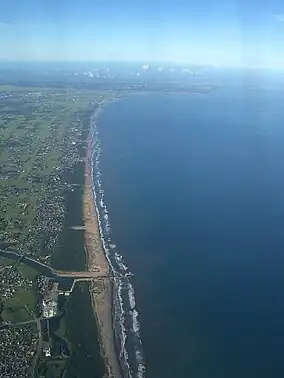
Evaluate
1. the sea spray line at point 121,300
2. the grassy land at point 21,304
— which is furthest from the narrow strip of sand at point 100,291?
the grassy land at point 21,304

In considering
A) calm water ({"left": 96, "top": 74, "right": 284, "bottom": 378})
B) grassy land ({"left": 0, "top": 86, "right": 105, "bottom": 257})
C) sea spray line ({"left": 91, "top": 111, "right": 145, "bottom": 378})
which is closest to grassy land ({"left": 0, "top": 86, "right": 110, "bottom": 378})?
grassy land ({"left": 0, "top": 86, "right": 105, "bottom": 257})

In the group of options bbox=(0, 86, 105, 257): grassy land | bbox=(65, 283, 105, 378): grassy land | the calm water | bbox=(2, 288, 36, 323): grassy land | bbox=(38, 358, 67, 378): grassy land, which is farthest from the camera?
bbox=(0, 86, 105, 257): grassy land

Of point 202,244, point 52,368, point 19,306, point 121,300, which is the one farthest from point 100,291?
point 202,244

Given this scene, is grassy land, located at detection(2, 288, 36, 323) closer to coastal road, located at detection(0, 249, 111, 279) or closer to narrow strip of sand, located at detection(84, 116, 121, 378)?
coastal road, located at detection(0, 249, 111, 279)

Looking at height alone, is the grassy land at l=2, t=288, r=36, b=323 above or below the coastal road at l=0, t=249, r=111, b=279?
below

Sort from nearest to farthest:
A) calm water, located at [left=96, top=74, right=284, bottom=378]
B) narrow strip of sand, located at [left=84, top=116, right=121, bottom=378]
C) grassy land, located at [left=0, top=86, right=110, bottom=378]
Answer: narrow strip of sand, located at [left=84, top=116, right=121, bottom=378] → calm water, located at [left=96, top=74, right=284, bottom=378] → grassy land, located at [left=0, top=86, right=110, bottom=378]

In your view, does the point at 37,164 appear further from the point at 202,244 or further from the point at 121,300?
the point at 121,300

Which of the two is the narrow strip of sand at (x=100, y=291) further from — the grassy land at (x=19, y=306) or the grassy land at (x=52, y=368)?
the grassy land at (x=19, y=306)
